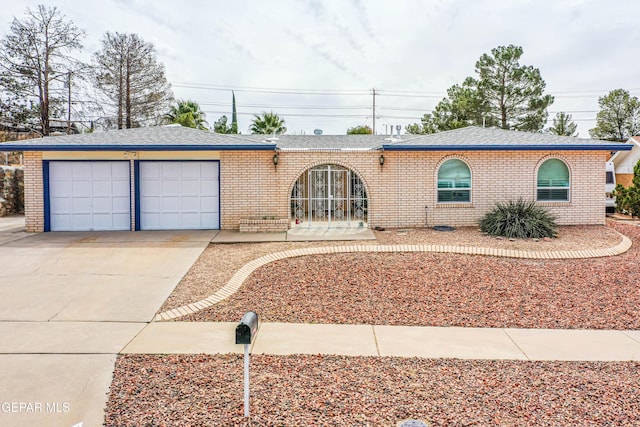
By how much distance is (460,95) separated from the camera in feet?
111

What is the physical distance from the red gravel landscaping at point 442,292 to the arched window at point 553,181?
470cm

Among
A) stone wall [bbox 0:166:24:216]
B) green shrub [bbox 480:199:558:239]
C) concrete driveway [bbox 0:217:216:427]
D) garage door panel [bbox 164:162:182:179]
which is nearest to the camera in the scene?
concrete driveway [bbox 0:217:216:427]

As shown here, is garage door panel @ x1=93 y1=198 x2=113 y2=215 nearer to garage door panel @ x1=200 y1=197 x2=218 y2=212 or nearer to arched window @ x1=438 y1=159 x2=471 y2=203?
garage door panel @ x1=200 y1=197 x2=218 y2=212

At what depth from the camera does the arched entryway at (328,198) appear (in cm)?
1378

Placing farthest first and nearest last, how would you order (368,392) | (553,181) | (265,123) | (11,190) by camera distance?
(265,123) < (11,190) < (553,181) < (368,392)

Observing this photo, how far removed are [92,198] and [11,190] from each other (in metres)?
9.06

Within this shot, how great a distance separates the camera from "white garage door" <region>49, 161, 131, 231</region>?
13.5 m

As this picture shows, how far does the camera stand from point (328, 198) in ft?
45.5

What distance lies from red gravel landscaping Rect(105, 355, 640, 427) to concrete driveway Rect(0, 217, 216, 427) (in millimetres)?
433

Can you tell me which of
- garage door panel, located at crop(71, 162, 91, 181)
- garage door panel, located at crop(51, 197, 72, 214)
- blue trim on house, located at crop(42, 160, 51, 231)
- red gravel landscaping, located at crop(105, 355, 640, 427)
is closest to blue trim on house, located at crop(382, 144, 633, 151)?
red gravel landscaping, located at crop(105, 355, 640, 427)

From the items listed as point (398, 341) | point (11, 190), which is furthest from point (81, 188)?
point (398, 341)

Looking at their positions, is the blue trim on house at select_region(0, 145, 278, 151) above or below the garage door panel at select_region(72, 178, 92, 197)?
above

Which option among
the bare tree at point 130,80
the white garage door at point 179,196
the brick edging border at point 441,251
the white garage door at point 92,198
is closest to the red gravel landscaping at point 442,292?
the brick edging border at point 441,251

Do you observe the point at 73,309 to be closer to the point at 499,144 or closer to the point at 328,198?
the point at 328,198
